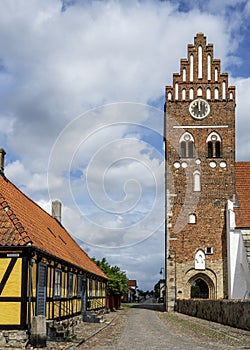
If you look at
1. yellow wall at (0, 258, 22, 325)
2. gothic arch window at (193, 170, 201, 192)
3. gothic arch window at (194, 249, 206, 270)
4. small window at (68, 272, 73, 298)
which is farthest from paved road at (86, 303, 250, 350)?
gothic arch window at (193, 170, 201, 192)

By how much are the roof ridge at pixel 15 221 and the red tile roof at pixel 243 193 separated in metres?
22.2

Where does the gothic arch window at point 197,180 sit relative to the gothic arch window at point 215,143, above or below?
below

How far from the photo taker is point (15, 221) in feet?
49.2

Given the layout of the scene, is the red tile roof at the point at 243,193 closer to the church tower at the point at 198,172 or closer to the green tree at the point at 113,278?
the church tower at the point at 198,172

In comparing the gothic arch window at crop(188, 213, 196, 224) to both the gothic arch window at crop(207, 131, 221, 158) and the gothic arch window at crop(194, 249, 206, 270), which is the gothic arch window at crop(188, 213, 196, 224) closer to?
the gothic arch window at crop(194, 249, 206, 270)

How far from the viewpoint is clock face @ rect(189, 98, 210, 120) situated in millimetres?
38031

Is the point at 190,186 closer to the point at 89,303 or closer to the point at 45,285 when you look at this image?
the point at 89,303

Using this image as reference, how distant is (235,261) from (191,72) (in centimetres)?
1366

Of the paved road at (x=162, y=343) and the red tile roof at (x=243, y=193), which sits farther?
the red tile roof at (x=243, y=193)

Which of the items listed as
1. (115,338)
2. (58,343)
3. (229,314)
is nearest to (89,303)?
(229,314)

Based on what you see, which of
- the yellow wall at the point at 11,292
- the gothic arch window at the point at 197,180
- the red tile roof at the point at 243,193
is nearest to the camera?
the yellow wall at the point at 11,292

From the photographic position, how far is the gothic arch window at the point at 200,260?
3628cm

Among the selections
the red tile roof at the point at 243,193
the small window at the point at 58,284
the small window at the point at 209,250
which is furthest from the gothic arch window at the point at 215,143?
the small window at the point at 58,284

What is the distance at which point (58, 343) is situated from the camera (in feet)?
47.1
